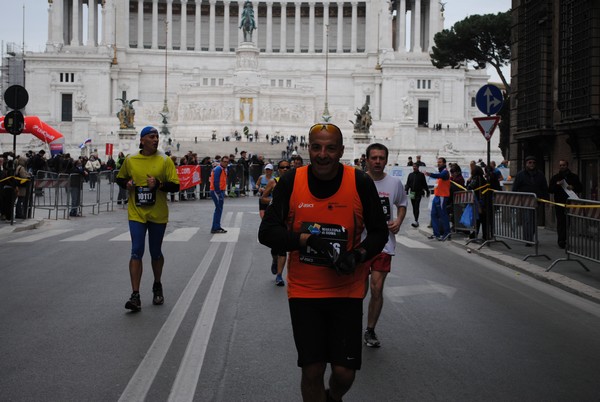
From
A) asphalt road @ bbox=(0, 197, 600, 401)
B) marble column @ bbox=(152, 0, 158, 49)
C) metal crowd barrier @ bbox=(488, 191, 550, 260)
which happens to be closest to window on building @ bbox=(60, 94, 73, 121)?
marble column @ bbox=(152, 0, 158, 49)

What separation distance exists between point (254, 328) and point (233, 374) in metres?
1.82

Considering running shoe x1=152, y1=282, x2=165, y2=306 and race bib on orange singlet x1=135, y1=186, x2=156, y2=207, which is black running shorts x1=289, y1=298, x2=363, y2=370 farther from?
running shoe x1=152, y1=282, x2=165, y2=306

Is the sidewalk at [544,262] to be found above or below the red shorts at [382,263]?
below

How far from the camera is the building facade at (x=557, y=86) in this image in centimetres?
1767

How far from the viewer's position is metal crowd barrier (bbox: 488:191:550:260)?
1489 cm

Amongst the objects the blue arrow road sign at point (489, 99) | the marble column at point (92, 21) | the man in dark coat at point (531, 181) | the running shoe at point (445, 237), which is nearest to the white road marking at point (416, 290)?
the blue arrow road sign at point (489, 99)

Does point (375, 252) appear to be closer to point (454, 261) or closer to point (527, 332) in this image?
point (527, 332)

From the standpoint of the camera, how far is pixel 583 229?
12.5 m

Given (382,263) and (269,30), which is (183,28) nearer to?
(269,30)

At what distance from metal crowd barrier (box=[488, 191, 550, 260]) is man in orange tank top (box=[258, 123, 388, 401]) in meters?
10.2

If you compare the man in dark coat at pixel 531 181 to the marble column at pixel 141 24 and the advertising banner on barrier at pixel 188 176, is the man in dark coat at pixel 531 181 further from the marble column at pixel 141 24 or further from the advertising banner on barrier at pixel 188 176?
the marble column at pixel 141 24

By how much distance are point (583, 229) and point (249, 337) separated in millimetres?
6765

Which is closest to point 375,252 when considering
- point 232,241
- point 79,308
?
point 79,308

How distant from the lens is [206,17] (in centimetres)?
11069
